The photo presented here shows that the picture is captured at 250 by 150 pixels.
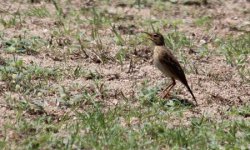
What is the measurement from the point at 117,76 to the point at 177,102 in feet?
3.58

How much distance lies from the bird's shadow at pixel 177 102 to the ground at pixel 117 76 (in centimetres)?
2

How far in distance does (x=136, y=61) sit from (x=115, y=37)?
1128mm

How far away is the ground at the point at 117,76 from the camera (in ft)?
28.2

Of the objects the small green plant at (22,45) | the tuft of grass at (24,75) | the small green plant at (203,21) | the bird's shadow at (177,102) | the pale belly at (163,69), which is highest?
the pale belly at (163,69)

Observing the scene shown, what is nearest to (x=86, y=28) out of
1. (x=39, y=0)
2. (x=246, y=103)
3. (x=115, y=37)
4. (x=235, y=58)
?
(x=115, y=37)

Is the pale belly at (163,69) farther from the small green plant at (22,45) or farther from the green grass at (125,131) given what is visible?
the small green plant at (22,45)

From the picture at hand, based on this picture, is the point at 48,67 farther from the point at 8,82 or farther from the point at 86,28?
the point at 86,28

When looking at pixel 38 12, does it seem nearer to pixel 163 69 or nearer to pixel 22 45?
pixel 22 45

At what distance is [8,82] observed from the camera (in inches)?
382

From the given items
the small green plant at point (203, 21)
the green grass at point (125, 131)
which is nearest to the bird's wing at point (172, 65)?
the green grass at point (125, 131)

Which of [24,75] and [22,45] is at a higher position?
[24,75]

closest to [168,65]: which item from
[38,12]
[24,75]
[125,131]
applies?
[125,131]

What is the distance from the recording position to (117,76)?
1060cm

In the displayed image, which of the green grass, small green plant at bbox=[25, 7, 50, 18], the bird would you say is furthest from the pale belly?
small green plant at bbox=[25, 7, 50, 18]
